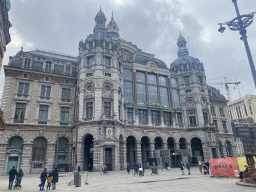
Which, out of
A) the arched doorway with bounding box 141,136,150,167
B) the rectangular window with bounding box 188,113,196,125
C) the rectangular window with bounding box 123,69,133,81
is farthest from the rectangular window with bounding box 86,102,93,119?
the rectangular window with bounding box 188,113,196,125

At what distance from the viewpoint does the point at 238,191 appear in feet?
43.1

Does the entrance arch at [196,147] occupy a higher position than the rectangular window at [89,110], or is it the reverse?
the rectangular window at [89,110]

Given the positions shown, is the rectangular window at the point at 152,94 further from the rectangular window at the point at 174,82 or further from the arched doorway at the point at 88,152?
the arched doorway at the point at 88,152

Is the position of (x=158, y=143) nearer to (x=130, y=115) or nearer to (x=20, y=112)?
(x=130, y=115)

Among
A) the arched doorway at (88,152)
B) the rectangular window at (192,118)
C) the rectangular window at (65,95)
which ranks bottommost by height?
the arched doorway at (88,152)

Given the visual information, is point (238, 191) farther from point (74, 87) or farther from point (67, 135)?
point (74, 87)

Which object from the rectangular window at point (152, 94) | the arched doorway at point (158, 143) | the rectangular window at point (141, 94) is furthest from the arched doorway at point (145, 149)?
the rectangular window at point (152, 94)

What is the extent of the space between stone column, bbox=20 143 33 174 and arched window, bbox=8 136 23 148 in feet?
3.78

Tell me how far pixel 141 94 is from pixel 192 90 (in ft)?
48.7

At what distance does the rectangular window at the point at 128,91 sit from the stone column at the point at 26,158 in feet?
72.9

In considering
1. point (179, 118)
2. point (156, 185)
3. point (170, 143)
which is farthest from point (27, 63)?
point (179, 118)

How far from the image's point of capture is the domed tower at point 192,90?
49781 mm

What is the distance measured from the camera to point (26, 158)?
3559 centimetres

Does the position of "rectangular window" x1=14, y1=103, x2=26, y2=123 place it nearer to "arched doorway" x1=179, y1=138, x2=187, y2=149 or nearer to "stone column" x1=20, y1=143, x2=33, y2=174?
"stone column" x1=20, y1=143, x2=33, y2=174
